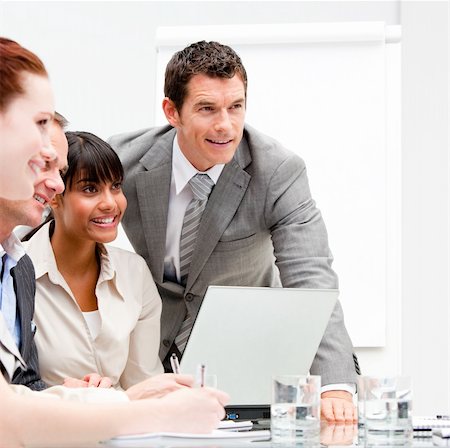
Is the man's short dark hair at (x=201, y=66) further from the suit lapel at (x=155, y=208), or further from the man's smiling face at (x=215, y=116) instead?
the suit lapel at (x=155, y=208)

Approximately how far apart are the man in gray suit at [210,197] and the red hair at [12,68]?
3.23 ft

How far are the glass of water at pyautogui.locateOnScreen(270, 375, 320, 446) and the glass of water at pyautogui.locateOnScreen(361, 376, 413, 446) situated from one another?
8 cm

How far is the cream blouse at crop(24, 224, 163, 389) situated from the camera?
2.22m

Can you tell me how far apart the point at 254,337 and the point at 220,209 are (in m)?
0.93

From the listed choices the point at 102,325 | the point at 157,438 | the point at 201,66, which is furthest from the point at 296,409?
the point at 201,66

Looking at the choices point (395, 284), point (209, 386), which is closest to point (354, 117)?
point (395, 284)

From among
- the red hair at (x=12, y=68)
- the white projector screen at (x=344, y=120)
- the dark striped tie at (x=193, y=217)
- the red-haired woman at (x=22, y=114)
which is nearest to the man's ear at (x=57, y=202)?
the dark striped tie at (x=193, y=217)

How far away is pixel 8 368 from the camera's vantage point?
5.78 ft

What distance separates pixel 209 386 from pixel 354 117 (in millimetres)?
2583

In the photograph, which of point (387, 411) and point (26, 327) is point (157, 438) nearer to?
point (387, 411)

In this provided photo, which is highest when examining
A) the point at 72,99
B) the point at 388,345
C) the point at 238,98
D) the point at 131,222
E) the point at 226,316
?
the point at 72,99

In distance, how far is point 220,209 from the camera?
2.66 m

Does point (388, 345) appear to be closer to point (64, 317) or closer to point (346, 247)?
point (346, 247)

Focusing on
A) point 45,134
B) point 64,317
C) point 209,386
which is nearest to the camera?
point 209,386
